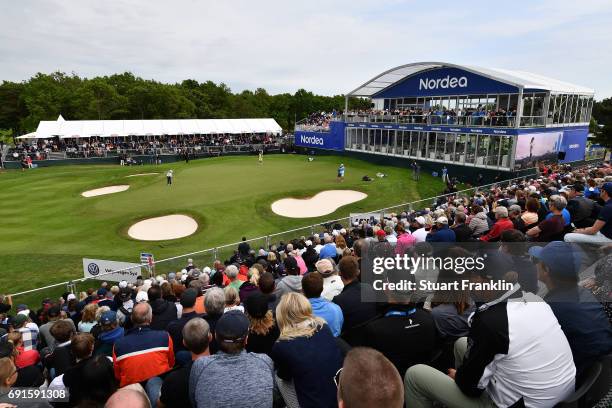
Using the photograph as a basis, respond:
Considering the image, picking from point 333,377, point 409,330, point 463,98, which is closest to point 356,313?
point 409,330

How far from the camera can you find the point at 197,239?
1975 cm

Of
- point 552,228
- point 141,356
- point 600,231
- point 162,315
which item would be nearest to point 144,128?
point 162,315

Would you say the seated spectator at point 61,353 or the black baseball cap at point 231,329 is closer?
the black baseball cap at point 231,329

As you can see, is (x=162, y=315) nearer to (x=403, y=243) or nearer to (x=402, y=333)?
(x=402, y=333)

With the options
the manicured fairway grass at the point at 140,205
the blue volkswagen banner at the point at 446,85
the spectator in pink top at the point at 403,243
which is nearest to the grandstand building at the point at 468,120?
the blue volkswagen banner at the point at 446,85

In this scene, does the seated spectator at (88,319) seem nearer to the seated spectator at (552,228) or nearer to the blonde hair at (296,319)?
the blonde hair at (296,319)

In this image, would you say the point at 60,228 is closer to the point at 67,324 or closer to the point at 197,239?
the point at 197,239

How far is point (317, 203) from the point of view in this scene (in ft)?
85.6

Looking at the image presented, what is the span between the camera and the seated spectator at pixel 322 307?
4.82 meters

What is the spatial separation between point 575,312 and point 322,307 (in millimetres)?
2618

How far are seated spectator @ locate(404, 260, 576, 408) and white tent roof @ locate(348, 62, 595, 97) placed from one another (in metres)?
33.2

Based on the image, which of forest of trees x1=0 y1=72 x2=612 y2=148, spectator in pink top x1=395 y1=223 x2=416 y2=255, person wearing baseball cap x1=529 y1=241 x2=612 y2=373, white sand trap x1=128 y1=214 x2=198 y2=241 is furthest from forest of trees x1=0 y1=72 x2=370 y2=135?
person wearing baseball cap x1=529 y1=241 x2=612 y2=373

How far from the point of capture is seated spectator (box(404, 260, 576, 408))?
340cm

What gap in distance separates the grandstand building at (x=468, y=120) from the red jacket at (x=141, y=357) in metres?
31.7
